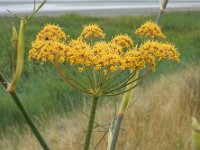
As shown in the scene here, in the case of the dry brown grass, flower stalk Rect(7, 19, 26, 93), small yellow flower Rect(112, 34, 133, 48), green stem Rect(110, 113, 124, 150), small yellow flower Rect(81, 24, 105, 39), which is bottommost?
the dry brown grass

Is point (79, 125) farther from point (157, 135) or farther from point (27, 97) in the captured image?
point (27, 97)

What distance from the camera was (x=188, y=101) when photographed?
4.28 meters

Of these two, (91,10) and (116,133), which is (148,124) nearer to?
(116,133)

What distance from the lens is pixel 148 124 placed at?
363 cm

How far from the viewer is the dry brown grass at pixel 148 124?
3.27 m

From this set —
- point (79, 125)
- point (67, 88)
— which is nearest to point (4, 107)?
point (67, 88)

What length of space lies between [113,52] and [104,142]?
2168mm

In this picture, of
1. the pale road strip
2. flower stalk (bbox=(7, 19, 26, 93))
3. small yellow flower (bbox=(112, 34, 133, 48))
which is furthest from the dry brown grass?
the pale road strip

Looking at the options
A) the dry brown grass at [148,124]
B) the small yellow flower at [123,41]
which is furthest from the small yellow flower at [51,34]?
the dry brown grass at [148,124]

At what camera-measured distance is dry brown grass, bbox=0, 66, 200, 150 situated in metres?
3.27

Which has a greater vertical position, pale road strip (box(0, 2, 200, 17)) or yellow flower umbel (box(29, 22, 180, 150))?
pale road strip (box(0, 2, 200, 17))

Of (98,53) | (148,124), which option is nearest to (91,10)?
(148,124)

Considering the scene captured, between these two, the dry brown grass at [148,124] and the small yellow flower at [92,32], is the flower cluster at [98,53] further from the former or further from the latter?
the dry brown grass at [148,124]

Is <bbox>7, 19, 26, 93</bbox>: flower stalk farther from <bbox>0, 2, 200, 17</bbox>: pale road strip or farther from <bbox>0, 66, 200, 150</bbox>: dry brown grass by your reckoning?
<bbox>0, 2, 200, 17</bbox>: pale road strip
